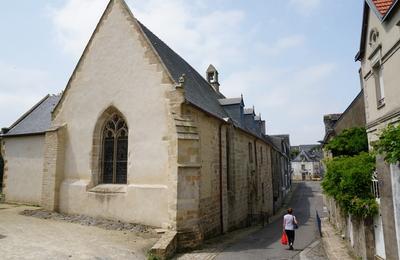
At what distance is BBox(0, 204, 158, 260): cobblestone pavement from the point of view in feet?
25.8

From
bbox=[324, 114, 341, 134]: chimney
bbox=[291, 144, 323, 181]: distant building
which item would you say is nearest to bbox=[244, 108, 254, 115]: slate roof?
bbox=[324, 114, 341, 134]: chimney

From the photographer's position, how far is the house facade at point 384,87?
7070mm

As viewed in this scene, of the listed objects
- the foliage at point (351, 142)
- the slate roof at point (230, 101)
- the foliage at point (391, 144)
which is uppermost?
the slate roof at point (230, 101)

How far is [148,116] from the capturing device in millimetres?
Result: 11492

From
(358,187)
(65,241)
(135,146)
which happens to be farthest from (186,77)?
(358,187)

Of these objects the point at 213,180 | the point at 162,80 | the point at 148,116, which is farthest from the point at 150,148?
the point at 213,180

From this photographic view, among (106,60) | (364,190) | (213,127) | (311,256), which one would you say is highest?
(106,60)

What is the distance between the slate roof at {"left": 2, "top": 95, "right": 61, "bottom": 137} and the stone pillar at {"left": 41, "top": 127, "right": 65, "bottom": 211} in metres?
3.57

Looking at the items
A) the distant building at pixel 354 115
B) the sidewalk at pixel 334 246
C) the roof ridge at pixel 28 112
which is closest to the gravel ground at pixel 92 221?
the sidewalk at pixel 334 246

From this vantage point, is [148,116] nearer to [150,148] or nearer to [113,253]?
[150,148]

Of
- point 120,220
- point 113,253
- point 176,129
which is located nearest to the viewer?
point 113,253

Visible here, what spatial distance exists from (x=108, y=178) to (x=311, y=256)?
830 cm

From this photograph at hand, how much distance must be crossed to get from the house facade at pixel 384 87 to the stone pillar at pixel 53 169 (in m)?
12.2

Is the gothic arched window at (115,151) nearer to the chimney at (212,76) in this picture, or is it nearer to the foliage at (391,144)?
the foliage at (391,144)
